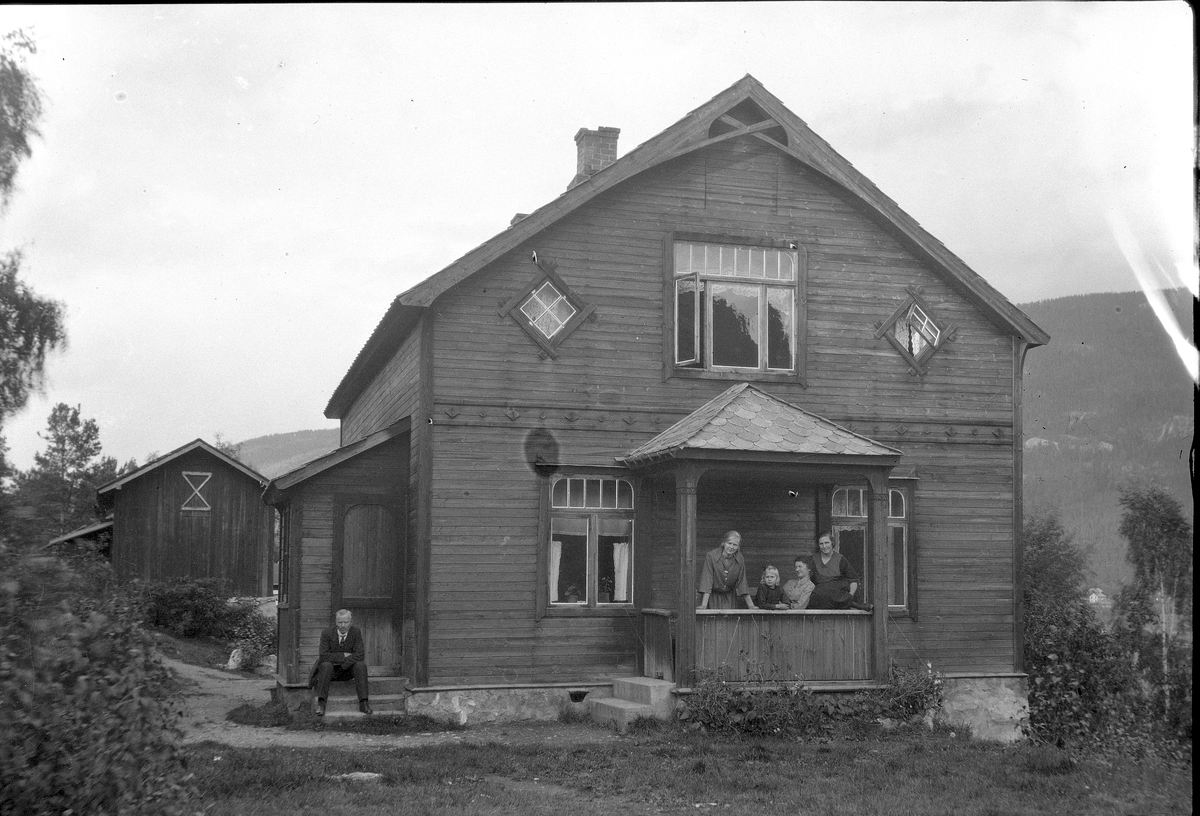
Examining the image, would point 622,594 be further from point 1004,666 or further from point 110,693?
point 110,693

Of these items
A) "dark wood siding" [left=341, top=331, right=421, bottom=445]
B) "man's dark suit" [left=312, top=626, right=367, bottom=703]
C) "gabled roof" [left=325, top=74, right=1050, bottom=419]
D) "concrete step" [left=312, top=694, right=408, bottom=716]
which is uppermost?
"gabled roof" [left=325, top=74, right=1050, bottom=419]

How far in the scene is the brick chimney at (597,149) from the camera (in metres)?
19.6

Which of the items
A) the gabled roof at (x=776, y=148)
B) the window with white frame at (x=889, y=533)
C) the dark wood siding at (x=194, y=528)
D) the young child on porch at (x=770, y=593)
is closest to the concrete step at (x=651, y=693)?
the young child on porch at (x=770, y=593)

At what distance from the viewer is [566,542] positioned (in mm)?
16531

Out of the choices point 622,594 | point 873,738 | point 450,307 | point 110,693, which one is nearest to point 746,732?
point 873,738

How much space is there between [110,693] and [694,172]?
41.1 feet

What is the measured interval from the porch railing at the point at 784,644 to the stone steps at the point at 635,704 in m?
0.57

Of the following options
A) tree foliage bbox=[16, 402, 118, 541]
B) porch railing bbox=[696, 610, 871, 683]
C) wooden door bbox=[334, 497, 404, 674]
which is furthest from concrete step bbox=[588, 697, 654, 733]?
tree foliage bbox=[16, 402, 118, 541]

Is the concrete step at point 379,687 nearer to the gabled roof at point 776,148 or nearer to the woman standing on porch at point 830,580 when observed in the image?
the gabled roof at point 776,148

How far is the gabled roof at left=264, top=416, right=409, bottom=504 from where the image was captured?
1647cm

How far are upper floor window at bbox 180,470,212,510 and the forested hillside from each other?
40.4m

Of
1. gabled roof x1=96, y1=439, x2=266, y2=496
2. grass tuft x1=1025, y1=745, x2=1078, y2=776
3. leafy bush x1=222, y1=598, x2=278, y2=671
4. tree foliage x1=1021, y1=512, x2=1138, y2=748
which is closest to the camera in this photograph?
grass tuft x1=1025, y1=745, x2=1078, y2=776

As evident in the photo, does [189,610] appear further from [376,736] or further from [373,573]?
[376,736]

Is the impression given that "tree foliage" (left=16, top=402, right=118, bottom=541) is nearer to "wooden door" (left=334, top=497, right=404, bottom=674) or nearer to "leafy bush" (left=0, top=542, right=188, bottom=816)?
"wooden door" (left=334, top=497, right=404, bottom=674)
